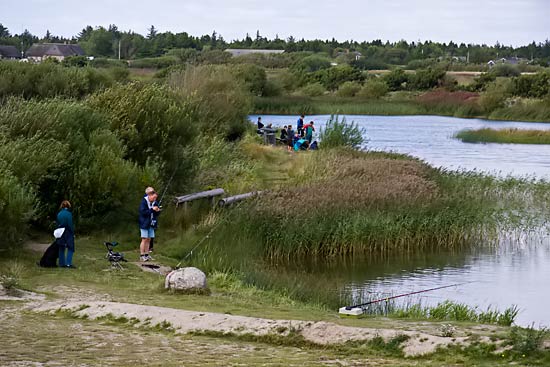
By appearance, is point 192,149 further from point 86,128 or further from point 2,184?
point 2,184

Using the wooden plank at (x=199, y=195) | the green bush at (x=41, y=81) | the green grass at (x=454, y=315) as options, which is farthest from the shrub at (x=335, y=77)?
the green grass at (x=454, y=315)

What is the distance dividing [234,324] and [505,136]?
45009mm

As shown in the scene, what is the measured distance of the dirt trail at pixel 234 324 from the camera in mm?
11828

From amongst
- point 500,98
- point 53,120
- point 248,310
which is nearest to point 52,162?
point 53,120

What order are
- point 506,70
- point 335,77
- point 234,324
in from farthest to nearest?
point 506,70 < point 335,77 < point 234,324

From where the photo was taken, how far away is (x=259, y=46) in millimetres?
174500

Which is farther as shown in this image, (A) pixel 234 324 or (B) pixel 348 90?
(B) pixel 348 90

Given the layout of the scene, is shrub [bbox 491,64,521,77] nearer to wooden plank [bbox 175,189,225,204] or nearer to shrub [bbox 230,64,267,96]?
shrub [bbox 230,64,267,96]

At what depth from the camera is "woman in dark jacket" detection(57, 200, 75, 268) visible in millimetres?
17922

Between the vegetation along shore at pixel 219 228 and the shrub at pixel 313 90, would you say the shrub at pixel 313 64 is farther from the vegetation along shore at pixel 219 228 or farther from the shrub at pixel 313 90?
the vegetation along shore at pixel 219 228

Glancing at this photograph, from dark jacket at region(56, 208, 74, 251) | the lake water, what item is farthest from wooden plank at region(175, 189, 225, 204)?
dark jacket at region(56, 208, 74, 251)

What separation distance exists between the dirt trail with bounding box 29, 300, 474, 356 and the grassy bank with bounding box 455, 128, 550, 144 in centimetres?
4311

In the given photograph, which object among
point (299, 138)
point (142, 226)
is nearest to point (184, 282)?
point (142, 226)

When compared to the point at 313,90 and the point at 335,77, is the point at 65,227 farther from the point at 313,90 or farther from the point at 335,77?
the point at 335,77
